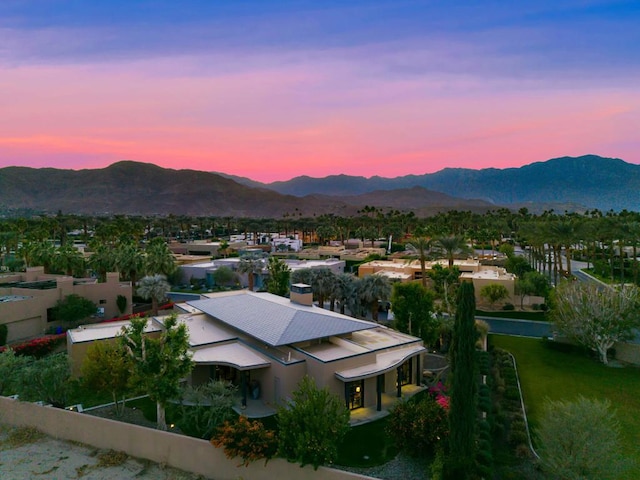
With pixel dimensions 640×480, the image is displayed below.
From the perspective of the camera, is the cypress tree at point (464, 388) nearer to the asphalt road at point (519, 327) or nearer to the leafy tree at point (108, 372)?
the leafy tree at point (108, 372)

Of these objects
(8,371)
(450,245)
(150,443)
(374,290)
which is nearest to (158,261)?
(374,290)

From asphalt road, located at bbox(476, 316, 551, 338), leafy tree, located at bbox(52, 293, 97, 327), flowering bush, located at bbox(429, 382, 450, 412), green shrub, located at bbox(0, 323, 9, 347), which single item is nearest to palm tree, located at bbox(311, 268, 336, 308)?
asphalt road, located at bbox(476, 316, 551, 338)

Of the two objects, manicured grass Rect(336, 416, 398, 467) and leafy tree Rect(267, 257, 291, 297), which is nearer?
manicured grass Rect(336, 416, 398, 467)

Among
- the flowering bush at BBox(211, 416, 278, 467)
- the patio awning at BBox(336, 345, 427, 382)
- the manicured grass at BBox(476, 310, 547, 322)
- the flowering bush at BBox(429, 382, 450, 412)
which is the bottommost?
the manicured grass at BBox(476, 310, 547, 322)

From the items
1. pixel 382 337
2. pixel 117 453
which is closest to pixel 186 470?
pixel 117 453

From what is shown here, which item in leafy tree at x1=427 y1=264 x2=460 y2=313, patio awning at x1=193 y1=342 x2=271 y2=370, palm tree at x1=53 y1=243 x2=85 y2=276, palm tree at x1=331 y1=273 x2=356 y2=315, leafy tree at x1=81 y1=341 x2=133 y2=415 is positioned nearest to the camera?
leafy tree at x1=81 y1=341 x2=133 y2=415

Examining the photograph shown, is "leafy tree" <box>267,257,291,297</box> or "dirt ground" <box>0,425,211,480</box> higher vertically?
"leafy tree" <box>267,257,291,297</box>

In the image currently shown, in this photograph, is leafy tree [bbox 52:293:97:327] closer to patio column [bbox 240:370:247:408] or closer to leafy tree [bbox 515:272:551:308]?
patio column [bbox 240:370:247:408]
